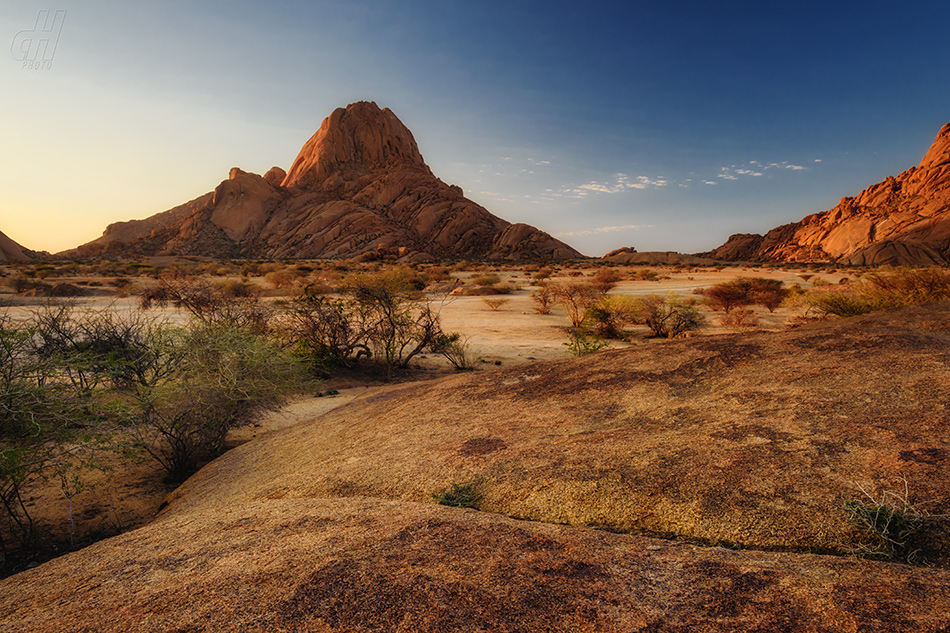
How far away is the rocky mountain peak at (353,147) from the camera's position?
104 meters

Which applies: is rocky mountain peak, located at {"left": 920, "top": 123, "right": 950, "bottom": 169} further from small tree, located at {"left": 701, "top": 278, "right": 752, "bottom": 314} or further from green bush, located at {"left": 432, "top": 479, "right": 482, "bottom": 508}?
green bush, located at {"left": 432, "top": 479, "right": 482, "bottom": 508}

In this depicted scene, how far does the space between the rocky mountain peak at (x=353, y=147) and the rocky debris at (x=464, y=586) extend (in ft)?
359

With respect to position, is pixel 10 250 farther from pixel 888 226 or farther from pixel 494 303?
pixel 888 226

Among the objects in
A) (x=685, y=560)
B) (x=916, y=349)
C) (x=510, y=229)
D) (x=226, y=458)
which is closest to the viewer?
(x=685, y=560)

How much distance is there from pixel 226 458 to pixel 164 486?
107 centimetres

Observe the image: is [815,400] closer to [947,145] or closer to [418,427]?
[418,427]

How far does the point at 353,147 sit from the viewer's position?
346 ft

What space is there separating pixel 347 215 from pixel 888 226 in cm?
9032

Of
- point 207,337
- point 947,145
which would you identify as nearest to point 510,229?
point 947,145

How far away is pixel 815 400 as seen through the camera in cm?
346

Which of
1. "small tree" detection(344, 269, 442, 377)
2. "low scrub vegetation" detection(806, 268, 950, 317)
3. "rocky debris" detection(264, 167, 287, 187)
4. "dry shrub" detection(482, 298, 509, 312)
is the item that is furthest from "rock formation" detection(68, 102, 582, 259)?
"low scrub vegetation" detection(806, 268, 950, 317)

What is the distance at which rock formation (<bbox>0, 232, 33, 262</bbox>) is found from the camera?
59.0 metres

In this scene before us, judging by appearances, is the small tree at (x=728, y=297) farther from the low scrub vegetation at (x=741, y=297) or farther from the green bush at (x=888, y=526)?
the green bush at (x=888, y=526)

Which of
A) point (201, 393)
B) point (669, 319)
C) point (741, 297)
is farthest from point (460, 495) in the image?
point (741, 297)
